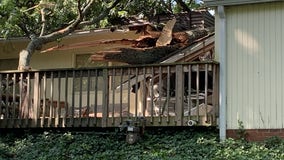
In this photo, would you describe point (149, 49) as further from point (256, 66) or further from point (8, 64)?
point (8, 64)

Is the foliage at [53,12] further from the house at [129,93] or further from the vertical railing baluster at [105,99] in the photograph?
the vertical railing baluster at [105,99]

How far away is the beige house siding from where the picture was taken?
11.3 metres

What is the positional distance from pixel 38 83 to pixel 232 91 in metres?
4.81

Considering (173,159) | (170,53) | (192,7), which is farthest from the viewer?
(192,7)

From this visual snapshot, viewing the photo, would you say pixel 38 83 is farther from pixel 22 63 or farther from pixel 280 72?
pixel 280 72

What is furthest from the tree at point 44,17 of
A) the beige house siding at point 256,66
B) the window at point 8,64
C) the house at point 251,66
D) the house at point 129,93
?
the beige house siding at point 256,66

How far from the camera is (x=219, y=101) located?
11555mm

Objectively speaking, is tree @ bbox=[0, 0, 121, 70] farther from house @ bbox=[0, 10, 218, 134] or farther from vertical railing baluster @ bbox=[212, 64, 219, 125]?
vertical railing baluster @ bbox=[212, 64, 219, 125]

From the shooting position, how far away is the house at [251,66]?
11.3 metres

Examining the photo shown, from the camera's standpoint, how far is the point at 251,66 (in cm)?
1152

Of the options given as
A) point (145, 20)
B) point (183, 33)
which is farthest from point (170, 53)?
point (145, 20)

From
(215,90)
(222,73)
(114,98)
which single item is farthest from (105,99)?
(222,73)

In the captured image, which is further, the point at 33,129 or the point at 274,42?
the point at 33,129

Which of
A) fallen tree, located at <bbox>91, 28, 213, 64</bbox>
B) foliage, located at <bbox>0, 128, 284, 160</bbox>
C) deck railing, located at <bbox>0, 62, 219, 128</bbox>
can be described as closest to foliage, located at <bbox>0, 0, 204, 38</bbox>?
deck railing, located at <bbox>0, 62, 219, 128</bbox>
